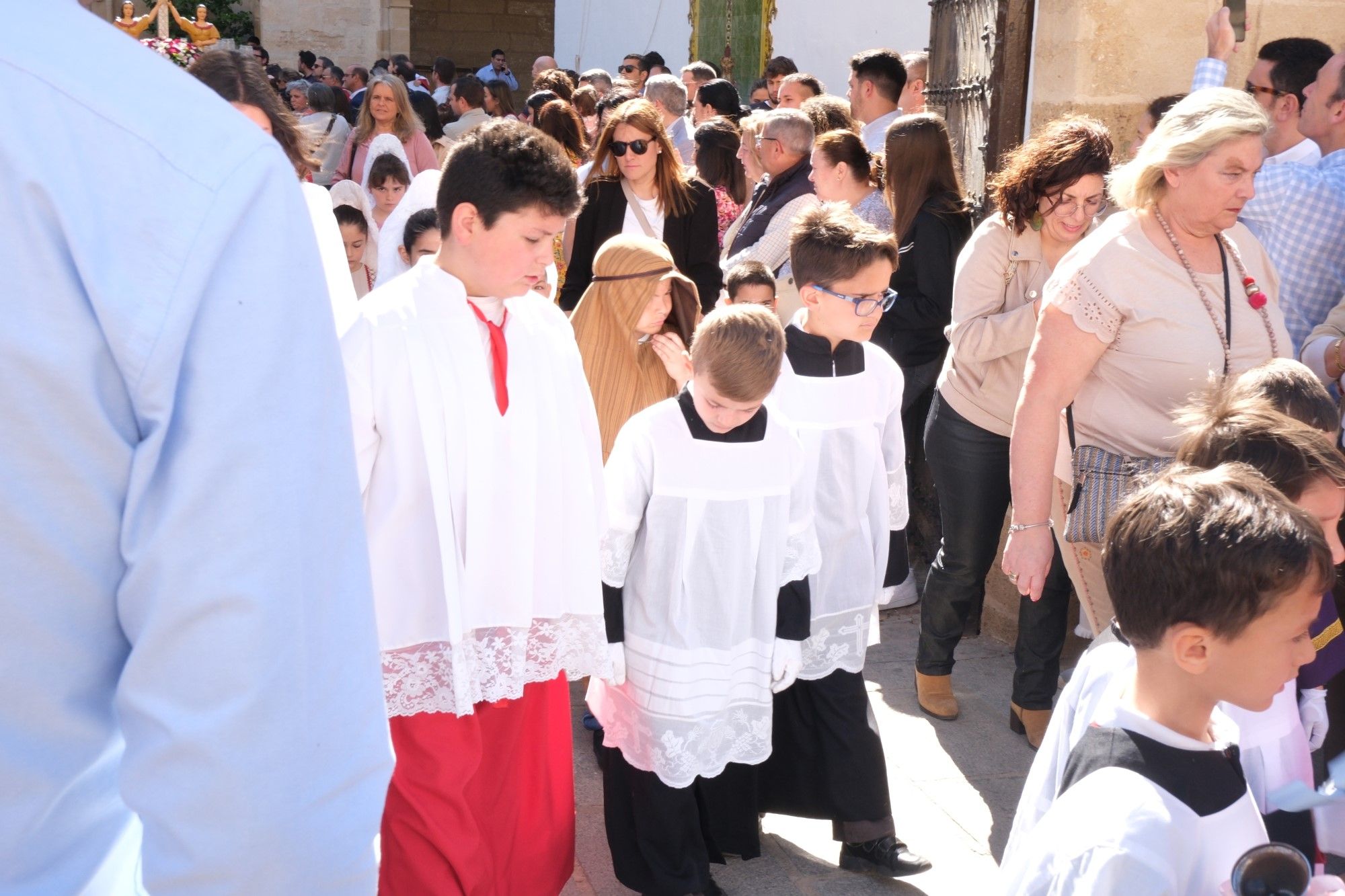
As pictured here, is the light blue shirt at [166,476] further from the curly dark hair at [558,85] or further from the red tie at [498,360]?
the curly dark hair at [558,85]

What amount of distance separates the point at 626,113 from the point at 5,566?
4509 mm

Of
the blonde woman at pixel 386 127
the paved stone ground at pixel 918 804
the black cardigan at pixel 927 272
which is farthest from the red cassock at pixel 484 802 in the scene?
the blonde woman at pixel 386 127

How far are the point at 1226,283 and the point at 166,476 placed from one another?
2770 mm

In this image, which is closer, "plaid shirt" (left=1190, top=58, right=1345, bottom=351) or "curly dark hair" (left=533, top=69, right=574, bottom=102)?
"plaid shirt" (left=1190, top=58, right=1345, bottom=351)

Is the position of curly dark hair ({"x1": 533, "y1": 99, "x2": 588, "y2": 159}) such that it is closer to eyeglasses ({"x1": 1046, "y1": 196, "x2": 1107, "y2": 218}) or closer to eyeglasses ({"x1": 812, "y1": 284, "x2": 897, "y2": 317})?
eyeglasses ({"x1": 1046, "y1": 196, "x2": 1107, "y2": 218})

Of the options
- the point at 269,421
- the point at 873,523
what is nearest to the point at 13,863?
the point at 269,421

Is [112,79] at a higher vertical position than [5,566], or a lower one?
higher

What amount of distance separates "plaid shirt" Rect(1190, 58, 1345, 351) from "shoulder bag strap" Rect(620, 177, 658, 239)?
215 cm

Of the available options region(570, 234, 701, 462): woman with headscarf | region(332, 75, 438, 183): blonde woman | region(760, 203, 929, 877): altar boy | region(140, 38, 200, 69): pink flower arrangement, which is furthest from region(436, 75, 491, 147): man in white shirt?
region(760, 203, 929, 877): altar boy

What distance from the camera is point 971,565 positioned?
4.36 meters

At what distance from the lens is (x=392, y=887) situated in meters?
2.77

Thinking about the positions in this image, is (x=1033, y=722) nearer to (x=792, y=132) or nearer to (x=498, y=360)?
(x=498, y=360)

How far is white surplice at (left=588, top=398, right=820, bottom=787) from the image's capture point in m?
3.01

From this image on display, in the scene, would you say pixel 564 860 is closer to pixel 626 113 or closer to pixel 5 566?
pixel 5 566
